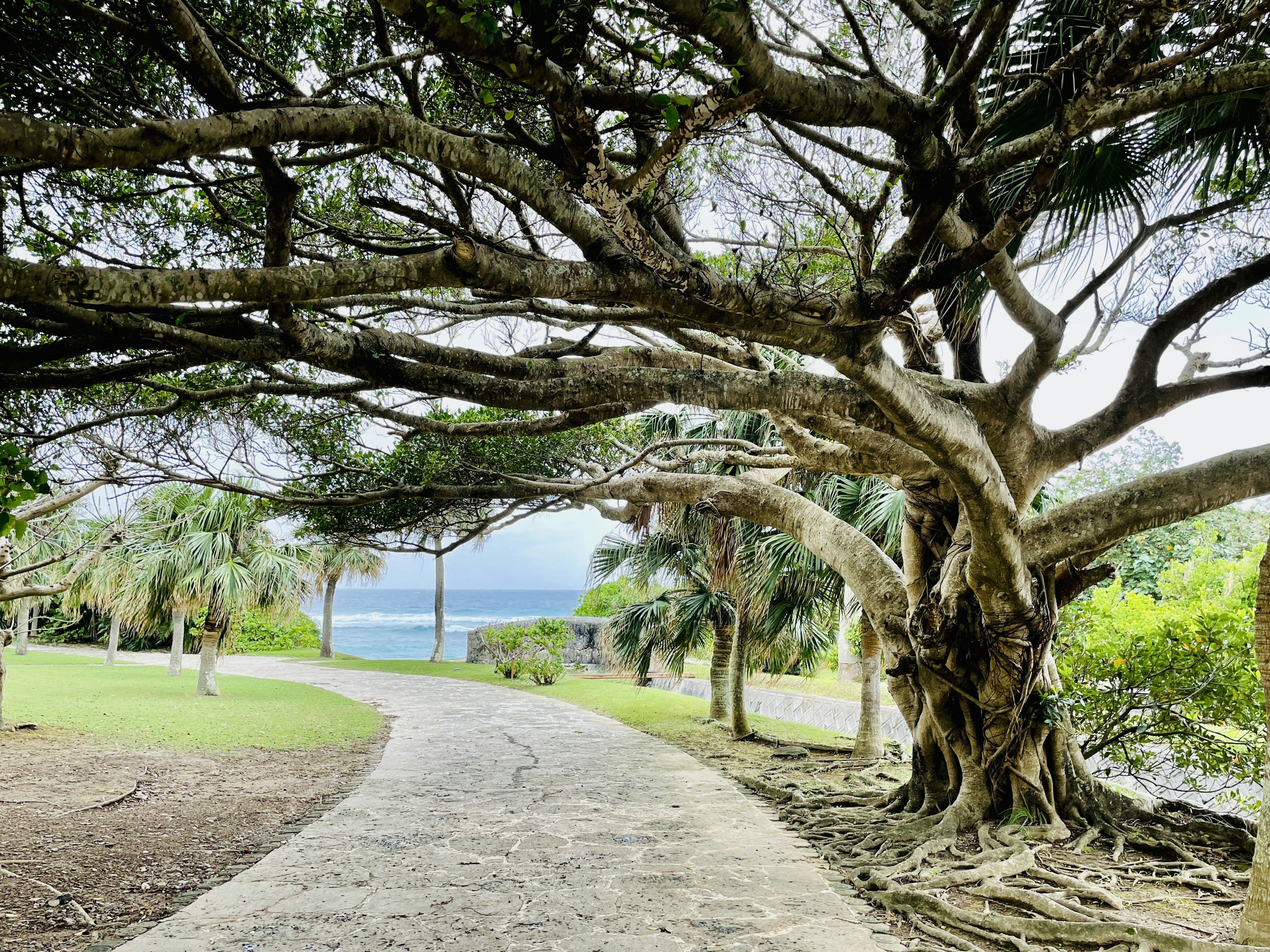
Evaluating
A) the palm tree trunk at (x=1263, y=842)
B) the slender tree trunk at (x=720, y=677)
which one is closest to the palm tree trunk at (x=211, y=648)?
the slender tree trunk at (x=720, y=677)

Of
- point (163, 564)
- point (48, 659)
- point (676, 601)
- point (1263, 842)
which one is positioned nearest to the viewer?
point (1263, 842)

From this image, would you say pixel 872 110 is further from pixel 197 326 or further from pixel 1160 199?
pixel 197 326

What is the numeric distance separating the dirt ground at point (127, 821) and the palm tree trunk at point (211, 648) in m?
4.53

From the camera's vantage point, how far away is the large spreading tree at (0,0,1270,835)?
321 cm

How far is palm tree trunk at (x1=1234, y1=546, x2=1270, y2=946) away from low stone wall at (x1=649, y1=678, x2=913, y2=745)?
8638 mm

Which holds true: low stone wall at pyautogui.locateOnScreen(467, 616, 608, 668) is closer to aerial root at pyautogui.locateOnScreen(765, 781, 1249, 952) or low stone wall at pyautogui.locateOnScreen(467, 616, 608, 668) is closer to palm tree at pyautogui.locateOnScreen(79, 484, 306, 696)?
palm tree at pyautogui.locateOnScreen(79, 484, 306, 696)

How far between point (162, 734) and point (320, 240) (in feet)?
25.5

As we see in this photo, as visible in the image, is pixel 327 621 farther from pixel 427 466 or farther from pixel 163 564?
pixel 427 466

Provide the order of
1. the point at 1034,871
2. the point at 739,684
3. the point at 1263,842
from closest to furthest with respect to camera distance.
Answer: the point at 1263,842 < the point at 1034,871 < the point at 739,684

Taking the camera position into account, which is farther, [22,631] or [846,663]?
[846,663]

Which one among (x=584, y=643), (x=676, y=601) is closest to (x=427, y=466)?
(x=676, y=601)

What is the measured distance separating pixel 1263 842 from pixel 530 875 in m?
4.09

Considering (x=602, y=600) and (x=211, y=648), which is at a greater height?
(x=602, y=600)

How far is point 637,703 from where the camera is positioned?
15.6 metres
